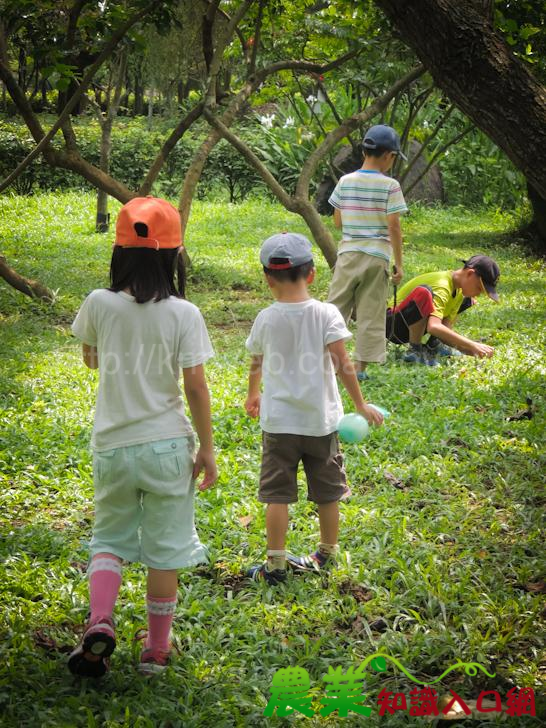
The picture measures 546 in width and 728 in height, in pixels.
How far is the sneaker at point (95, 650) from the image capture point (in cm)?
238

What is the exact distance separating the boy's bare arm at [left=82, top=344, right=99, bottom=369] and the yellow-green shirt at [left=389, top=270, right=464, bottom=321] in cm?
358

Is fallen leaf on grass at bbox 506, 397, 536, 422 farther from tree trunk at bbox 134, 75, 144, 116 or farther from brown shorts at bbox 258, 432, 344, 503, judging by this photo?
tree trunk at bbox 134, 75, 144, 116

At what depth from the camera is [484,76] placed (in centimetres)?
283

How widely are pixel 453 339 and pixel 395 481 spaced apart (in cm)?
199

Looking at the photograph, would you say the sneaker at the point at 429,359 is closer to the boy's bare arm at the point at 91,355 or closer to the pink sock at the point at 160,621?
the boy's bare arm at the point at 91,355

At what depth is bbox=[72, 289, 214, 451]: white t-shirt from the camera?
8.25 ft

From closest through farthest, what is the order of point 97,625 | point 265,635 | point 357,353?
point 97,625 → point 265,635 → point 357,353

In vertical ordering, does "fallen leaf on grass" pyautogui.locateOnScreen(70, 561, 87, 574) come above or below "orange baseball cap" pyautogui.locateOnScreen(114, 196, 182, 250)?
below

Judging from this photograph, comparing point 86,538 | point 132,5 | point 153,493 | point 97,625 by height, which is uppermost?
point 132,5

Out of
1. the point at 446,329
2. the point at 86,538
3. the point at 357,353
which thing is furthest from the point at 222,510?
the point at 446,329

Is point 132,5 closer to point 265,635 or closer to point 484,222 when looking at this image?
point 265,635

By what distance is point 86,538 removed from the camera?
136 inches

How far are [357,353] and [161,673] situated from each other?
3.27m

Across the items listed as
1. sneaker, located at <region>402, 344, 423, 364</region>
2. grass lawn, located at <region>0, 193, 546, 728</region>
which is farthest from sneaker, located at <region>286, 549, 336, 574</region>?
sneaker, located at <region>402, 344, 423, 364</region>
